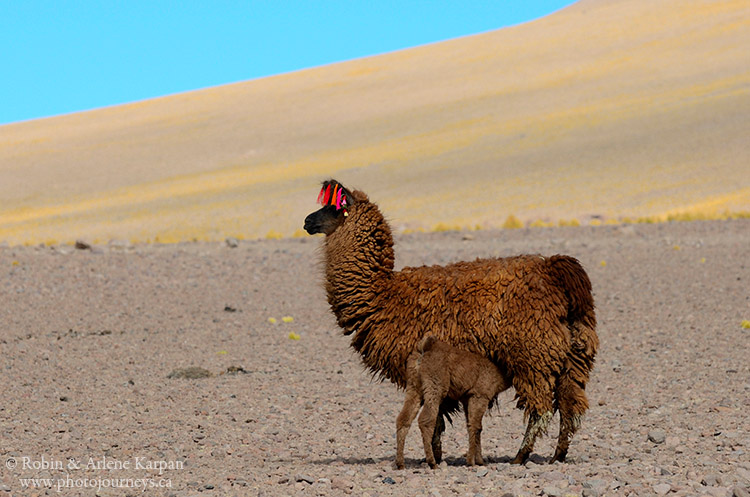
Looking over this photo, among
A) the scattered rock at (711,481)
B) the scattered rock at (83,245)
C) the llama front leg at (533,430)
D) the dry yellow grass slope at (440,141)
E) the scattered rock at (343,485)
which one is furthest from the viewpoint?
the dry yellow grass slope at (440,141)

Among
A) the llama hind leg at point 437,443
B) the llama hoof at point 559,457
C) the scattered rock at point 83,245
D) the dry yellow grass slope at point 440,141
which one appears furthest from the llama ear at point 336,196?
the dry yellow grass slope at point 440,141

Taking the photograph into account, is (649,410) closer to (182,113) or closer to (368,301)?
(368,301)

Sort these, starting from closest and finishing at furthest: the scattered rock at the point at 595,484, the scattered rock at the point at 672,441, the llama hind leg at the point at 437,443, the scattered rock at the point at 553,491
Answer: the scattered rock at the point at 553,491 < the scattered rock at the point at 595,484 < the llama hind leg at the point at 437,443 < the scattered rock at the point at 672,441

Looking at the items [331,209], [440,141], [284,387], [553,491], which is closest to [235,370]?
[284,387]

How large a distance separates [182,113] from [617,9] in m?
38.9

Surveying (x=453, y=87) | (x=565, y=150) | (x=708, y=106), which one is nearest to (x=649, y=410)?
(x=565, y=150)

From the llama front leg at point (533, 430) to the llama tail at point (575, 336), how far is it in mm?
227

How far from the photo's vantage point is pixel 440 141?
49.6m

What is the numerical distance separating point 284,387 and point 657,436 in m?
4.00

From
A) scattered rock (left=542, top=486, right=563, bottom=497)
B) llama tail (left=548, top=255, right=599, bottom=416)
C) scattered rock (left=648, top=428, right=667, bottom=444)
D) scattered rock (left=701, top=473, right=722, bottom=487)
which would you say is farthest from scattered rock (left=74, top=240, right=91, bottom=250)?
scattered rock (left=701, top=473, right=722, bottom=487)

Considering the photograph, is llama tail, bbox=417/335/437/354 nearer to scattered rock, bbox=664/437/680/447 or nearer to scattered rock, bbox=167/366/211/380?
scattered rock, bbox=664/437/680/447

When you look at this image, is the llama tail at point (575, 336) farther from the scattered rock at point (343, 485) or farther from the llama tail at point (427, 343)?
the scattered rock at point (343, 485)

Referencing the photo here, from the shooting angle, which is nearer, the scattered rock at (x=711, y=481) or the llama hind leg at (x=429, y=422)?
the scattered rock at (x=711, y=481)

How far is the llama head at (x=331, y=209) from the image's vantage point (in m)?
6.95
